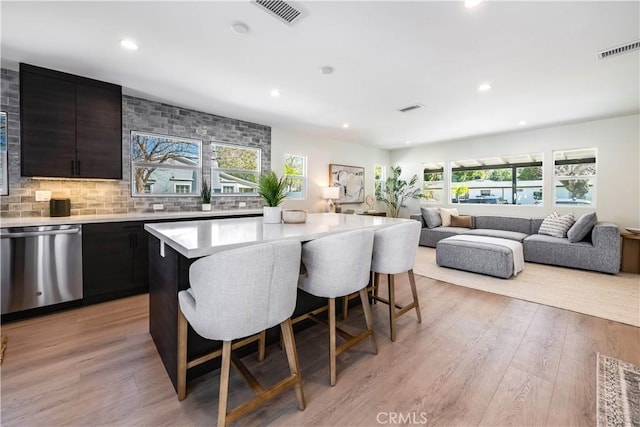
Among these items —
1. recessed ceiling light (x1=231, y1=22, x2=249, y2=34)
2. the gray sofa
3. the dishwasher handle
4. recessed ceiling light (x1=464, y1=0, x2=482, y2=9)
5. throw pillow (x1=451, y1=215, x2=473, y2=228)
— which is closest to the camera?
recessed ceiling light (x1=464, y1=0, x2=482, y2=9)

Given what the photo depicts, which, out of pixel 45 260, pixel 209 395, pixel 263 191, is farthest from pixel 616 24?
pixel 45 260

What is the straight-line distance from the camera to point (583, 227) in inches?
165

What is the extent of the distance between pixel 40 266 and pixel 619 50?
591 cm

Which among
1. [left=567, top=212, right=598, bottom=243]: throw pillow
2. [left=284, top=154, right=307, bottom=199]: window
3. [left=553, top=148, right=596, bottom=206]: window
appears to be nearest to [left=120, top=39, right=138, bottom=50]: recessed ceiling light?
[left=284, top=154, right=307, bottom=199]: window

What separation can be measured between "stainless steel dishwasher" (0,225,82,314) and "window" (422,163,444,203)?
7141 mm

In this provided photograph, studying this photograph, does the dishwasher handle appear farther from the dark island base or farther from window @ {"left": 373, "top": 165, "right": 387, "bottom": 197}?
window @ {"left": 373, "top": 165, "right": 387, "bottom": 197}

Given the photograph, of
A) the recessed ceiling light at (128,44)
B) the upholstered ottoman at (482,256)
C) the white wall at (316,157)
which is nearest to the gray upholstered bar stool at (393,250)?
the upholstered ottoman at (482,256)

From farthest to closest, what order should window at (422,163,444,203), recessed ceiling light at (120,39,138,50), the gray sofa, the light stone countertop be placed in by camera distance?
window at (422,163,444,203), the gray sofa, the light stone countertop, recessed ceiling light at (120,39,138,50)

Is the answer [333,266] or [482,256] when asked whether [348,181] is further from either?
[333,266]

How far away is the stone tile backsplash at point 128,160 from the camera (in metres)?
2.91

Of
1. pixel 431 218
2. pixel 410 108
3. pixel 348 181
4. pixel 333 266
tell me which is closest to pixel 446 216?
pixel 431 218

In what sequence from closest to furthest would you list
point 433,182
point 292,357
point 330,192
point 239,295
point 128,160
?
point 239,295 < point 292,357 < point 128,160 < point 330,192 < point 433,182

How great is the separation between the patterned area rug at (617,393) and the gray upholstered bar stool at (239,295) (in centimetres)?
175

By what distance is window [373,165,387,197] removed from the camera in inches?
306
